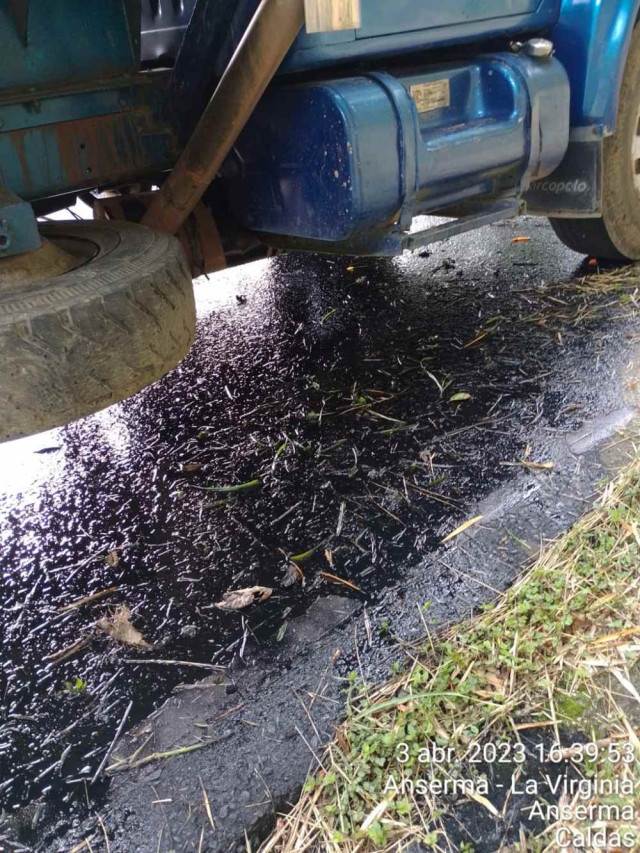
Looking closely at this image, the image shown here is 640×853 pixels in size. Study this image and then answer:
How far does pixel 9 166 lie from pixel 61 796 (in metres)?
1.75

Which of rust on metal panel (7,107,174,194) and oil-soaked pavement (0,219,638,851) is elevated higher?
rust on metal panel (7,107,174,194)

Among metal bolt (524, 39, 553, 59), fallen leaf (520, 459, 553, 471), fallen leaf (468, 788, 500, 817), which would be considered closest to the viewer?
fallen leaf (468, 788, 500, 817)

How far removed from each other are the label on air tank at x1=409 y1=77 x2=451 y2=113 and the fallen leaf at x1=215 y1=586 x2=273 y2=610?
66.0 inches

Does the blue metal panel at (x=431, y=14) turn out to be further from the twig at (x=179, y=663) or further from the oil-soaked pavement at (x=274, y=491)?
the twig at (x=179, y=663)

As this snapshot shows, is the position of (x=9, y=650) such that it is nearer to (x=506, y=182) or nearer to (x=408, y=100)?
(x=408, y=100)

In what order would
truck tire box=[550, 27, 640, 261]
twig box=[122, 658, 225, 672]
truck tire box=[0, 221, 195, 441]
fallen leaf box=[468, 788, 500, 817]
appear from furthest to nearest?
truck tire box=[550, 27, 640, 261]
twig box=[122, 658, 225, 672]
truck tire box=[0, 221, 195, 441]
fallen leaf box=[468, 788, 500, 817]

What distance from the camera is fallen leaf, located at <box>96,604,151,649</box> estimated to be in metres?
1.90

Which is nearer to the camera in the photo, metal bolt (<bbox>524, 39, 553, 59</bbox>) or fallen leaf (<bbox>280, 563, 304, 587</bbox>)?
fallen leaf (<bbox>280, 563, 304, 587</bbox>)

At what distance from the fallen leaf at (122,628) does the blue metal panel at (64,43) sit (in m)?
1.59

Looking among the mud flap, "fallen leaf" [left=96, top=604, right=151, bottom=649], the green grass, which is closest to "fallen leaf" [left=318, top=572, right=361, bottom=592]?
the green grass

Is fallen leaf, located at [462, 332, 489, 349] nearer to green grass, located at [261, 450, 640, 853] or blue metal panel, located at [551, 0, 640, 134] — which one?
blue metal panel, located at [551, 0, 640, 134]

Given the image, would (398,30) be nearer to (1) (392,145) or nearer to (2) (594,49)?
(1) (392,145)

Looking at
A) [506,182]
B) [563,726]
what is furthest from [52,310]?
[506,182]

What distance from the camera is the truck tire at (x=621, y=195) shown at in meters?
3.24
